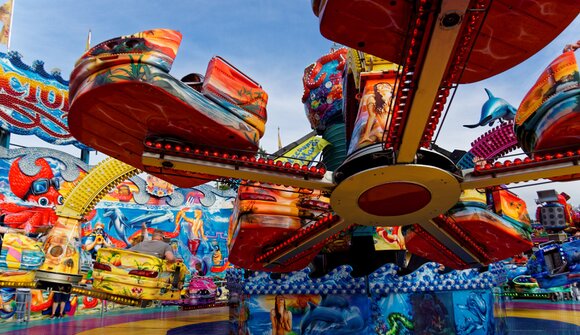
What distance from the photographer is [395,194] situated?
7.29 m

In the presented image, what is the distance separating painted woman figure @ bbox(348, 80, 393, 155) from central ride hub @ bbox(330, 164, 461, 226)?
1.89 feet

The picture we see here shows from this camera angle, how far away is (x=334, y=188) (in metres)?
7.22

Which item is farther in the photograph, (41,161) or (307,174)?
(41,161)

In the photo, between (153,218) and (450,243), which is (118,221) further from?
(450,243)

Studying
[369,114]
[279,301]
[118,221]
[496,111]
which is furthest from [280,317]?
[118,221]

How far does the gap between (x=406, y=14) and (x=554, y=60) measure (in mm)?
3559

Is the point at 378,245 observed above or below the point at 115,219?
below

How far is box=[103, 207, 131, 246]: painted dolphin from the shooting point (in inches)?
1120

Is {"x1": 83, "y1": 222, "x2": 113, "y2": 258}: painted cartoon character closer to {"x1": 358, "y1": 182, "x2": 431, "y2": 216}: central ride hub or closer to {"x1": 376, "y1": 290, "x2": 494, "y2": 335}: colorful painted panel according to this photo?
{"x1": 376, "y1": 290, "x2": 494, "y2": 335}: colorful painted panel

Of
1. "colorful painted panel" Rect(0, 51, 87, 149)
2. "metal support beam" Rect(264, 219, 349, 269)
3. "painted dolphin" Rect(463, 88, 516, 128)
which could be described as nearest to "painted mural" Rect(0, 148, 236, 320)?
"colorful painted panel" Rect(0, 51, 87, 149)

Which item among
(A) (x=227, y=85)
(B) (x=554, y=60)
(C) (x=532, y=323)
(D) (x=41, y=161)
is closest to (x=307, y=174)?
(A) (x=227, y=85)

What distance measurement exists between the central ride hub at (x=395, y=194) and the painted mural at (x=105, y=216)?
13406 mm

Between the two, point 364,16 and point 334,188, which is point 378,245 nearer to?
point 334,188

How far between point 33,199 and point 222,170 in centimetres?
2266
